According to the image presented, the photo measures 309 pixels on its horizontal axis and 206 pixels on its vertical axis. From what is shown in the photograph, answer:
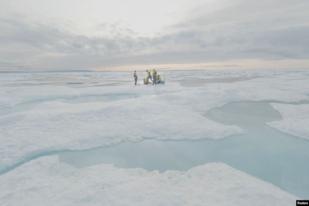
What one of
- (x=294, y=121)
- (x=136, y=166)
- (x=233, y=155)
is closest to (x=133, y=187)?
(x=136, y=166)

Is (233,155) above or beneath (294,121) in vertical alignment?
beneath

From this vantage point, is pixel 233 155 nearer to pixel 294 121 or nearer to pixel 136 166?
pixel 136 166

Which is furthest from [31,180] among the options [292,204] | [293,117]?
[293,117]

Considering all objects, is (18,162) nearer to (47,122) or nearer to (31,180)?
(31,180)

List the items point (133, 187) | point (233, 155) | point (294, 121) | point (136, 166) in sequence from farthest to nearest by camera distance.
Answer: point (294, 121) → point (233, 155) → point (136, 166) → point (133, 187)

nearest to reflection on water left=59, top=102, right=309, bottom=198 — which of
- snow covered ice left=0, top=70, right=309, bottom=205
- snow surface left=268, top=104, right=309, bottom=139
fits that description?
snow covered ice left=0, top=70, right=309, bottom=205

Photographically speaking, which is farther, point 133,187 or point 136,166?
point 136,166

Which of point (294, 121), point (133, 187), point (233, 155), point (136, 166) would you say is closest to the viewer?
point (133, 187)

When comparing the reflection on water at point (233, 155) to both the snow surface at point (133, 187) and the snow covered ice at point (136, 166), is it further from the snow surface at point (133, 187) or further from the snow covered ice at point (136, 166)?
the snow surface at point (133, 187)

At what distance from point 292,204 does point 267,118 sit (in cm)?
546

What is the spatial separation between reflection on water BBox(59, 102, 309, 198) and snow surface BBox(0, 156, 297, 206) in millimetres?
387

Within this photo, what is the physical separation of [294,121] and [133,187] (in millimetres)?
6128

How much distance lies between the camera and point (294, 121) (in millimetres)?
6945

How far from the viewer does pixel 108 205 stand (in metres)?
2.93
